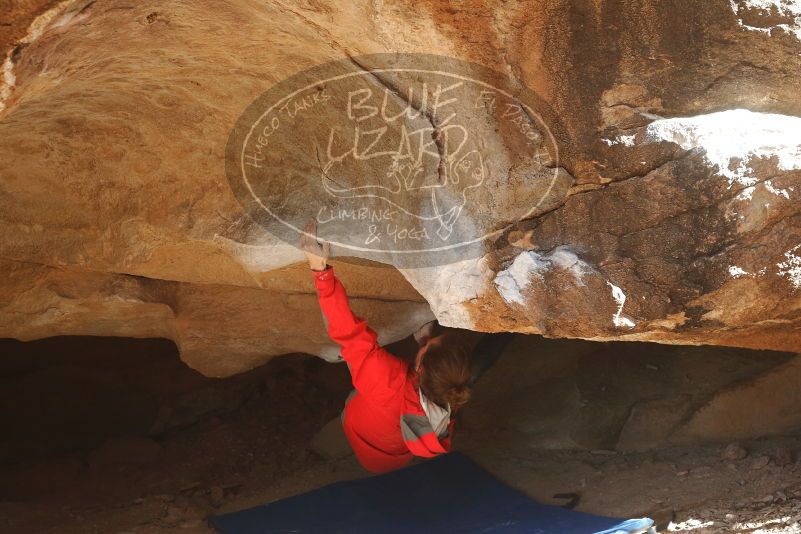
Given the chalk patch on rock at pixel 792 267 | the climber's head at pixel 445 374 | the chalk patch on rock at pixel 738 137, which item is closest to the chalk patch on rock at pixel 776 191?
the chalk patch on rock at pixel 738 137

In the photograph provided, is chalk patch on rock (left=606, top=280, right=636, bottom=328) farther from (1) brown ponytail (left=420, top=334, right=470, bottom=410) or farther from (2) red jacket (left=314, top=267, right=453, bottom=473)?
(2) red jacket (left=314, top=267, right=453, bottom=473)

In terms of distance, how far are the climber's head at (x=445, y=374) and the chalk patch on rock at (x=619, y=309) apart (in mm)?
675

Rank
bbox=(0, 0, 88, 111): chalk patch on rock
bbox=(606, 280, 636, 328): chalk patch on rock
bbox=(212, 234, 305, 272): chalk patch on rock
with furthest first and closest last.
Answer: bbox=(212, 234, 305, 272): chalk patch on rock, bbox=(606, 280, 636, 328): chalk patch on rock, bbox=(0, 0, 88, 111): chalk patch on rock

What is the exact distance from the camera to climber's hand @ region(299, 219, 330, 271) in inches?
90.6

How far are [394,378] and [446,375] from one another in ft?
0.74

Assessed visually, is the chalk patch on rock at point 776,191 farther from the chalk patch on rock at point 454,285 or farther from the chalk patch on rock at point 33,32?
the chalk patch on rock at point 33,32

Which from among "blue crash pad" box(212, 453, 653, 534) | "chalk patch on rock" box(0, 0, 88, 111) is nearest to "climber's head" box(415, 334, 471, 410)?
"blue crash pad" box(212, 453, 653, 534)

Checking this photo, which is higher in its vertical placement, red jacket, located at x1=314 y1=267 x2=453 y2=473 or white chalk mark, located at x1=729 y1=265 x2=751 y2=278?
white chalk mark, located at x1=729 y1=265 x2=751 y2=278

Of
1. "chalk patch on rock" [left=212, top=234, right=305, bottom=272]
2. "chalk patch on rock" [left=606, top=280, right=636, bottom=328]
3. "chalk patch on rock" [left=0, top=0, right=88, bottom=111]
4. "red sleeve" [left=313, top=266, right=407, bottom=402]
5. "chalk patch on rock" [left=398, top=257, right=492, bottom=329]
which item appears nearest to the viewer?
"chalk patch on rock" [left=0, top=0, right=88, bottom=111]

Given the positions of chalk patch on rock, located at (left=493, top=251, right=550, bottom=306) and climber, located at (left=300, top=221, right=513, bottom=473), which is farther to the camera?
climber, located at (left=300, top=221, right=513, bottom=473)

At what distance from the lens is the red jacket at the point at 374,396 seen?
2.28 m

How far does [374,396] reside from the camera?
2.56 metres

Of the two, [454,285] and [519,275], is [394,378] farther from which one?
[519,275]

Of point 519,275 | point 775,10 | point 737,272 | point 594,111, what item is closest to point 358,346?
point 519,275
